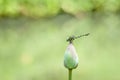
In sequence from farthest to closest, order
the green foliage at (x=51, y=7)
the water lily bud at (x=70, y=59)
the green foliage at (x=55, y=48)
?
the green foliage at (x=51, y=7) → the green foliage at (x=55, y=48) → the water lily bud at (x=70, y=59)

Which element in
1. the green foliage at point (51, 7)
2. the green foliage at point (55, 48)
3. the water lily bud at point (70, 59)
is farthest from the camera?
the green foliage at point (51, 7)

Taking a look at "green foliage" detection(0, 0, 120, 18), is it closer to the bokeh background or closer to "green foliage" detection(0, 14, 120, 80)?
the bokeh background

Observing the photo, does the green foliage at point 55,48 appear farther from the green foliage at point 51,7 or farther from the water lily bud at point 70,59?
the water lily bud at point 70,59

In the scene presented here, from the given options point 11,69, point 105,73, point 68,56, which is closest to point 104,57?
point 105,73

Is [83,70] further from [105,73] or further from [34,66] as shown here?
[34,66]

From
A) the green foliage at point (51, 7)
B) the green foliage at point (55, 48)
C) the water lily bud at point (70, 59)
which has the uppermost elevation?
the green foliage at point (51, 7)

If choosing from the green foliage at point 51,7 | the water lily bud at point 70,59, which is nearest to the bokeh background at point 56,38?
the green foliage at point 51,7

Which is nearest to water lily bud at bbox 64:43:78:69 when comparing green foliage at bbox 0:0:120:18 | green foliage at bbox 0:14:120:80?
green foliage at bbox 0:14:120:80

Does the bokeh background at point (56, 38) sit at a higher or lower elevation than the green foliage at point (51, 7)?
lower

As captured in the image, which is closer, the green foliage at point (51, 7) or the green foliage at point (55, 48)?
the green foliage at point (55, 48)

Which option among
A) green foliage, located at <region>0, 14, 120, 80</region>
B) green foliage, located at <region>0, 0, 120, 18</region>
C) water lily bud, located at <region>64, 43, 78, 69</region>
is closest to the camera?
water lily bud, located at <region>64, 43, 78, 69</region>
